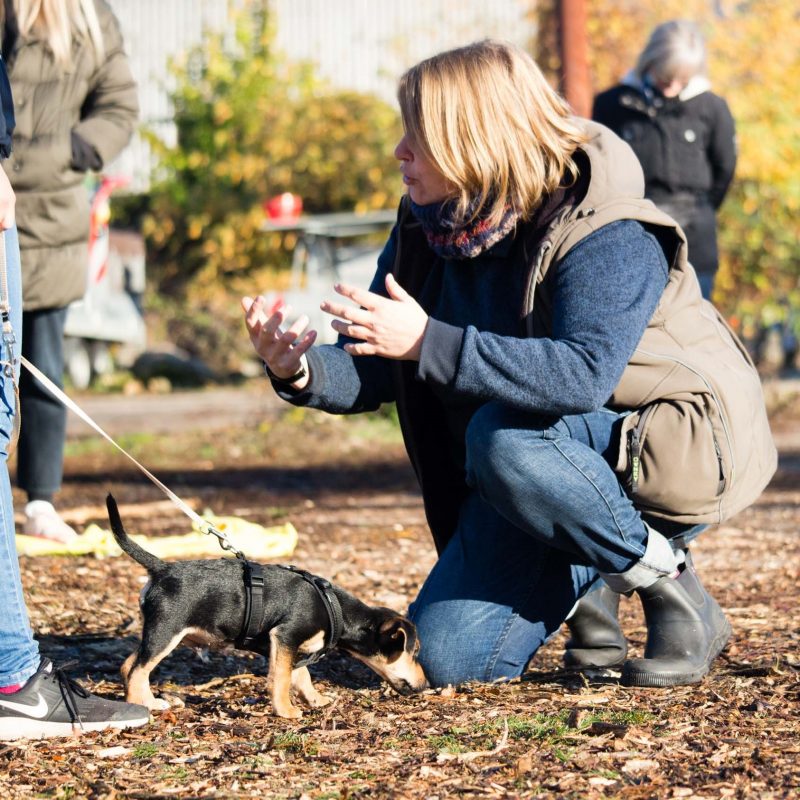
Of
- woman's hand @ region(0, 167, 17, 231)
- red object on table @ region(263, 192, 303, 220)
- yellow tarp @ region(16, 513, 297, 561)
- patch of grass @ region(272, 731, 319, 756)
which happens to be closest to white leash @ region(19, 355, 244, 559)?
woman's hand @ region(0, 167, 17, 231)

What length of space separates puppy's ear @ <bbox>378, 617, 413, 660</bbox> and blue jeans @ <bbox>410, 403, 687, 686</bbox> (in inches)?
5.0

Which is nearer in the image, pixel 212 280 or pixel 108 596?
pixel 108 596

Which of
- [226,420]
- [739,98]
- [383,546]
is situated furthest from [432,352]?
[739,98]

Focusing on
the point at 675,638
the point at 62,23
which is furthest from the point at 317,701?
the point at 62,23

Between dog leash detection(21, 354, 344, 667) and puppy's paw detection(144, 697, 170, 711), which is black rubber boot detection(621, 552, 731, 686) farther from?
puppy's paw detection(144, 697, 170, 711)

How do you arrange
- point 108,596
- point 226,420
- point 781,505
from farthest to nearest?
point 226,420
point 781,505
point 108,596

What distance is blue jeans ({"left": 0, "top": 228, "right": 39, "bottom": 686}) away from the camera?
9.30ft

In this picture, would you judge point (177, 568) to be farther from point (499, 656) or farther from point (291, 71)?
point (291, 71)

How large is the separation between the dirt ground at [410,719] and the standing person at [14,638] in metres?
0.05

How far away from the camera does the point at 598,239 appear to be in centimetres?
318

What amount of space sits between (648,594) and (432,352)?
3.02 feet

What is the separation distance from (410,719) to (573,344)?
975 millimetres

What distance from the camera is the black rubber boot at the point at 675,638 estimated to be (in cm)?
330

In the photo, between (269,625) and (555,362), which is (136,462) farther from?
(555,362)
